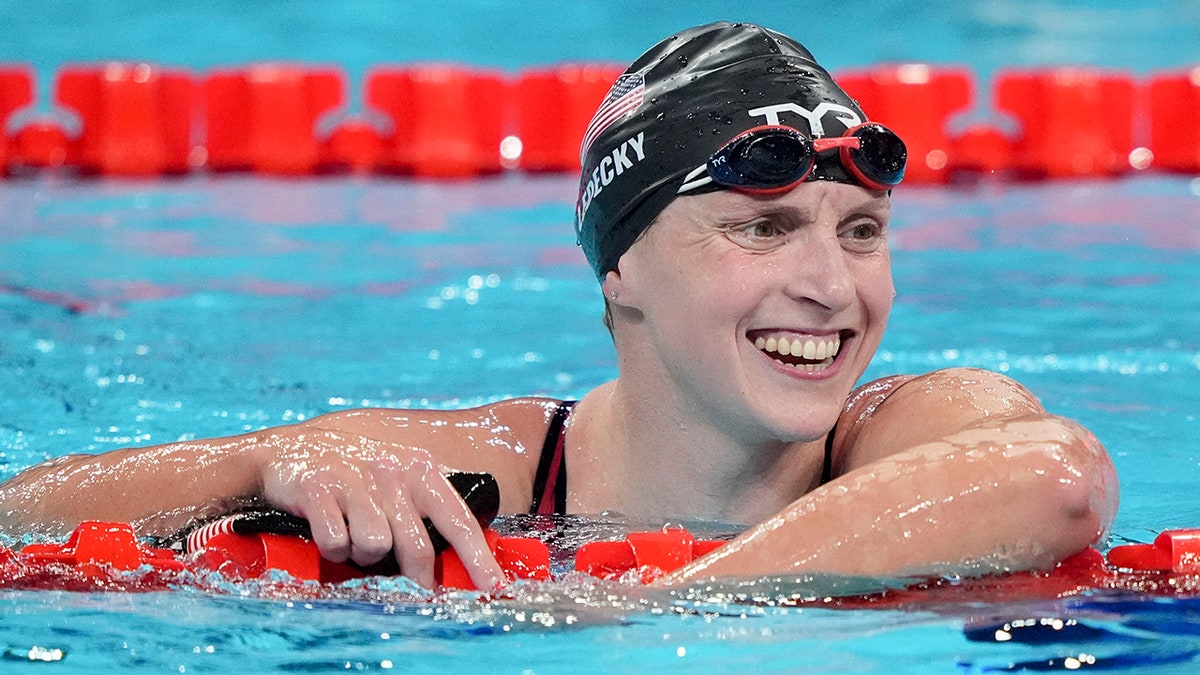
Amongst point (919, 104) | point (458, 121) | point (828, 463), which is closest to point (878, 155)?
point (828, 463)

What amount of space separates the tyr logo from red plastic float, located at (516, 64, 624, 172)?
364 inches

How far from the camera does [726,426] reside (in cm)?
304

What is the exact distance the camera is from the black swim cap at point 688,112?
3014 millimetres

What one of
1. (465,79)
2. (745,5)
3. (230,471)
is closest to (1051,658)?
(230,471)

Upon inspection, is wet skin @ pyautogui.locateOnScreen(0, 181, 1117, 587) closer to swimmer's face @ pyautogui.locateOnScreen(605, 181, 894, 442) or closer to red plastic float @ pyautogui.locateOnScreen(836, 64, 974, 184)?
swimmer's face @ pyautogui.locateOnScreen(605, 181, 894, 442)

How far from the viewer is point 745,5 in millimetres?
17828

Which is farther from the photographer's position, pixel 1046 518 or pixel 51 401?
pixel 51 401

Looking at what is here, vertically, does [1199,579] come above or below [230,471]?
below

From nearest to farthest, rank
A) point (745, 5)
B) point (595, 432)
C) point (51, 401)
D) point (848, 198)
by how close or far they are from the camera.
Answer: point (848, 198) < point (595, 432) < point (51, 401) < point (745, 5)

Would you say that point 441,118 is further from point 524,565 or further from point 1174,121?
point 524,565

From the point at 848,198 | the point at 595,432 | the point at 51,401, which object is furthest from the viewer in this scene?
the point at 51,401

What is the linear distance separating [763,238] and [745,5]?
15.5 meters

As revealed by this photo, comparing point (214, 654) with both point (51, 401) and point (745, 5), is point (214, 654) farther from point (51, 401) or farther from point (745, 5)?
point (745, 5)

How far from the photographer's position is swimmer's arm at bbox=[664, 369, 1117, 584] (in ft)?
8.18
